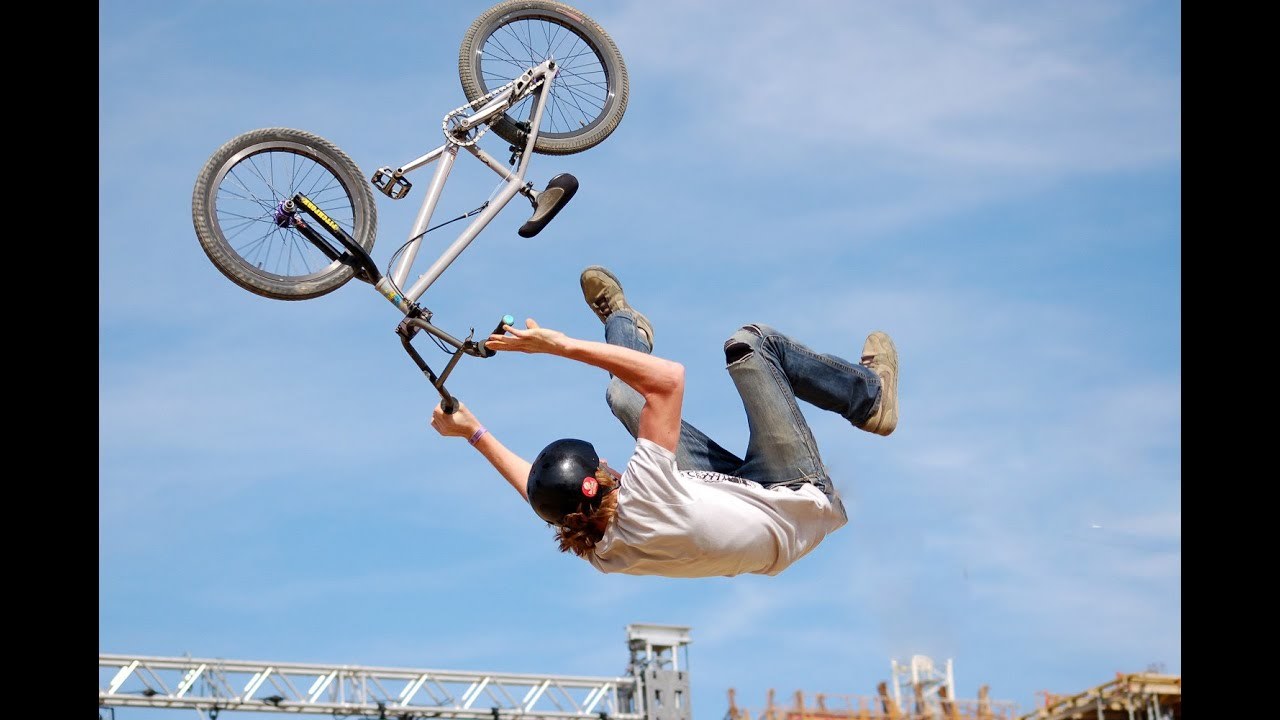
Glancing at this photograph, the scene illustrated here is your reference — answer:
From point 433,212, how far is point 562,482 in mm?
2756

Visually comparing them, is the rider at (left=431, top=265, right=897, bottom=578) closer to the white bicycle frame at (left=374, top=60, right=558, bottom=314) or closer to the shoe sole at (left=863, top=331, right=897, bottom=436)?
the shoe sole at (left=863, top=331, right=897, bottom=436)

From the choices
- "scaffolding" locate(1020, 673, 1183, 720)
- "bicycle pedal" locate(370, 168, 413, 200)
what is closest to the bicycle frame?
"bicycle pedal" locate(370, 168, 413, 200)

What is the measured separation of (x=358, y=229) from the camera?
335 inches

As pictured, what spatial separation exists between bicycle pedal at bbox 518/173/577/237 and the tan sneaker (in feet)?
6.56

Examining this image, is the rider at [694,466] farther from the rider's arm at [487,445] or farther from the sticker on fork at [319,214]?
the sticker on fork at [319,214]

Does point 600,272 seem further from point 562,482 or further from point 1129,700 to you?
point 1129,700

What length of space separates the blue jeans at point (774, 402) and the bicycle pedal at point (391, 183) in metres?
1.83

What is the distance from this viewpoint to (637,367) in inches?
245

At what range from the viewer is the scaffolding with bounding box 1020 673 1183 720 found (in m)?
29.8

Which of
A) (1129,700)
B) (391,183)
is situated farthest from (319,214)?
(1129,700)
